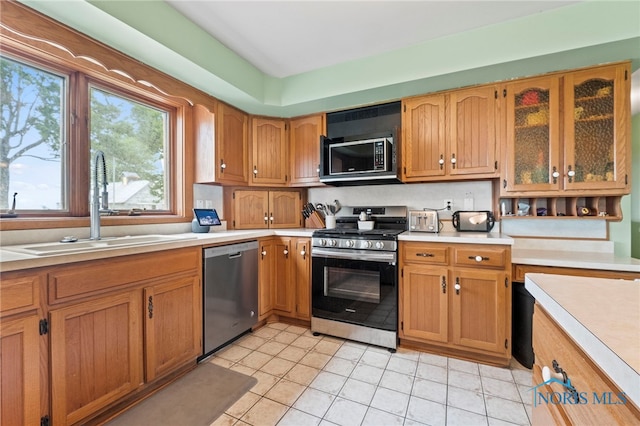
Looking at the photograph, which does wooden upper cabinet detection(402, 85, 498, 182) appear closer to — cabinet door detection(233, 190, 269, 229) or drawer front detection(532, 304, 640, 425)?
cabinet door detection(233, 190, 269, 229)

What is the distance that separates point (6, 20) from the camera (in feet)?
4.54

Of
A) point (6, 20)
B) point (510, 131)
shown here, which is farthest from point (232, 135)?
point (510, 131)

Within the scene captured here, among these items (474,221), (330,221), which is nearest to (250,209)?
(330,221)

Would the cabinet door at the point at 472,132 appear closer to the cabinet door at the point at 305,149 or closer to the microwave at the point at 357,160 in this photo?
the microwave at the point at 357,160

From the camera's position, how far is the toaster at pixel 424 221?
248 cm

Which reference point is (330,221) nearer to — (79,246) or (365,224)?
(365,224)

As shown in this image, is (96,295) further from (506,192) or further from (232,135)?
(506,192)

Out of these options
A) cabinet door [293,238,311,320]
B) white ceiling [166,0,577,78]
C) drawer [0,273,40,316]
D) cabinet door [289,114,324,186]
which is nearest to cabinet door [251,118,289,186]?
cabinet door [289,114,324,186]

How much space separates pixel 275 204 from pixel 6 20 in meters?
2.26

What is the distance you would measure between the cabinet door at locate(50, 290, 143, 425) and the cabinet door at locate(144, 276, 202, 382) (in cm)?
6

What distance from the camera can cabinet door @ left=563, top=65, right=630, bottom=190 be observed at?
194 cm

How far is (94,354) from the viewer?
1.39 metres

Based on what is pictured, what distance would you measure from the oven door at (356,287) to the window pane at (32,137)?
6.36ft

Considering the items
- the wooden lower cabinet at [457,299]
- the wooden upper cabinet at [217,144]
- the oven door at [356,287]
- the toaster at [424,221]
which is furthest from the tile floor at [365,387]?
the wooden upper cabinet at [217,144]
